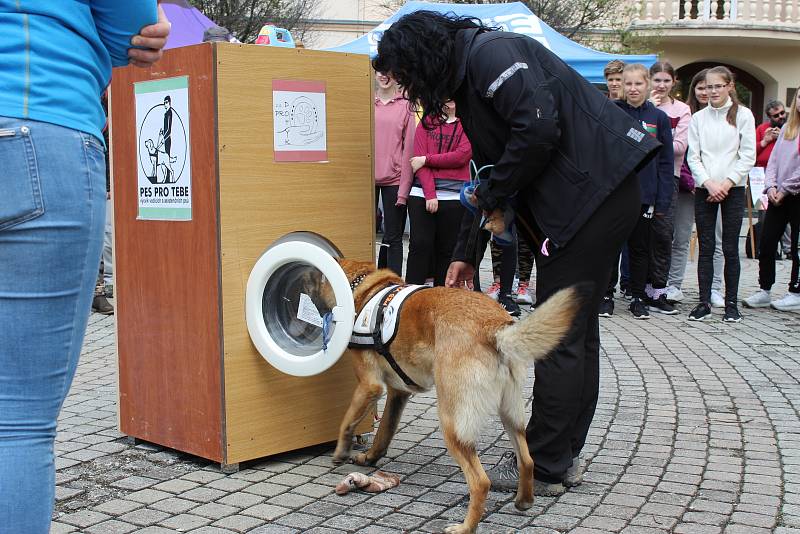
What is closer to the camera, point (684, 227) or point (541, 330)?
point (541, 330)

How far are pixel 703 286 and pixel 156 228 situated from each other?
20.1 ft

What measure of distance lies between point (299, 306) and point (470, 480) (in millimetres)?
1356

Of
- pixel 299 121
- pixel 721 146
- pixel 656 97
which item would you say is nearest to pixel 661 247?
pixel 721 146

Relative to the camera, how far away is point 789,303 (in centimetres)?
924

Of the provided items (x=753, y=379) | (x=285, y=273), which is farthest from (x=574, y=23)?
(x=285, y=273)

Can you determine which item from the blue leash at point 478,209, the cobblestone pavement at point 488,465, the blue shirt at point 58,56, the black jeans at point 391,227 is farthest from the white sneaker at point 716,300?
the blue shirt at point 58,56

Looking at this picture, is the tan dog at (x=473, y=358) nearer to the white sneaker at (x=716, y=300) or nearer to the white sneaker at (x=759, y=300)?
the white sneaker at (x=716, y=300)

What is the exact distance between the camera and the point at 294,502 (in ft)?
12.3

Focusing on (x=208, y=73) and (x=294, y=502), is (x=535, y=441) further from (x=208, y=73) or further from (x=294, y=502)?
(x=208, y=73)

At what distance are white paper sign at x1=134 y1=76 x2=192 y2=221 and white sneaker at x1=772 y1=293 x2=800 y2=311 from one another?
724 centimetres

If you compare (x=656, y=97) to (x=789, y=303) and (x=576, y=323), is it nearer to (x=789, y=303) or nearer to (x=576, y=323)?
(x=789, y=303)

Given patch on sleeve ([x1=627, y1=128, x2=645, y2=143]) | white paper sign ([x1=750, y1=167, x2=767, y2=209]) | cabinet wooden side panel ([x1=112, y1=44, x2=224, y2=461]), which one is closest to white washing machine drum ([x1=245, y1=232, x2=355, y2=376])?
cabinet wooden side panel ([x1=112, y1=44, x2=224, y2=461])

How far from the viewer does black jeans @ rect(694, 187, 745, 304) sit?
27.9ft

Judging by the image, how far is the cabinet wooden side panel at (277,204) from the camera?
4.01 meters
